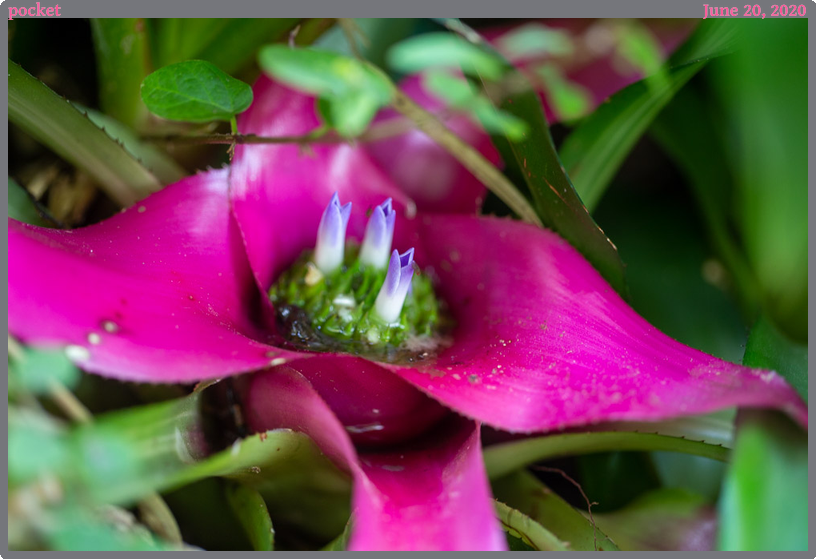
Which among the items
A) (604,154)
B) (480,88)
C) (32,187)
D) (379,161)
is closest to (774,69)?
(604,154)

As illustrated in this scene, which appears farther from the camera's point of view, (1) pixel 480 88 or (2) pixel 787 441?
(1) pixel 480 88

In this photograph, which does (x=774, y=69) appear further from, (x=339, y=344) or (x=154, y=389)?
(x=154, y=389)

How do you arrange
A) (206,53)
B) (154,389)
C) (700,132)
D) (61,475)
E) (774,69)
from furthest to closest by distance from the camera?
(700,132)
(206,53)
(154,389)
(774,69)
(61,475)

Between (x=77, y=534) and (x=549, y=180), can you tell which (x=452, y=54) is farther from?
(x=77, y=534)

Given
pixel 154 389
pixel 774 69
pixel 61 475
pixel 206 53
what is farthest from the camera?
pixel 206 53

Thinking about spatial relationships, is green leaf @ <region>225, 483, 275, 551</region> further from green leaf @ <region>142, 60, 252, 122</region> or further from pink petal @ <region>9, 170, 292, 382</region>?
green leaf @ <region>142, 60, 252, 122</region>

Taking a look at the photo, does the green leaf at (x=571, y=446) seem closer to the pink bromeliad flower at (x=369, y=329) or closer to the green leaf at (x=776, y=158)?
the pink bromeliad flower at (x=369, y=329)

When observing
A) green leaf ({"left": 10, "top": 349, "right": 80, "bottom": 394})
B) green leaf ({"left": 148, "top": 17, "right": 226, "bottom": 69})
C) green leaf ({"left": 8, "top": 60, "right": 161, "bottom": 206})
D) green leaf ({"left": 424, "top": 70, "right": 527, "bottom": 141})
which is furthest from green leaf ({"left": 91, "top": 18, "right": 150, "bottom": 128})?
green leaf ({"left": 10, "top": 349, "right": 80, "bottom": 394})

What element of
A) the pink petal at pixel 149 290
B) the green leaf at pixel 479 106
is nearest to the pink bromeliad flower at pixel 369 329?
the pink petal at pixel 149 290
